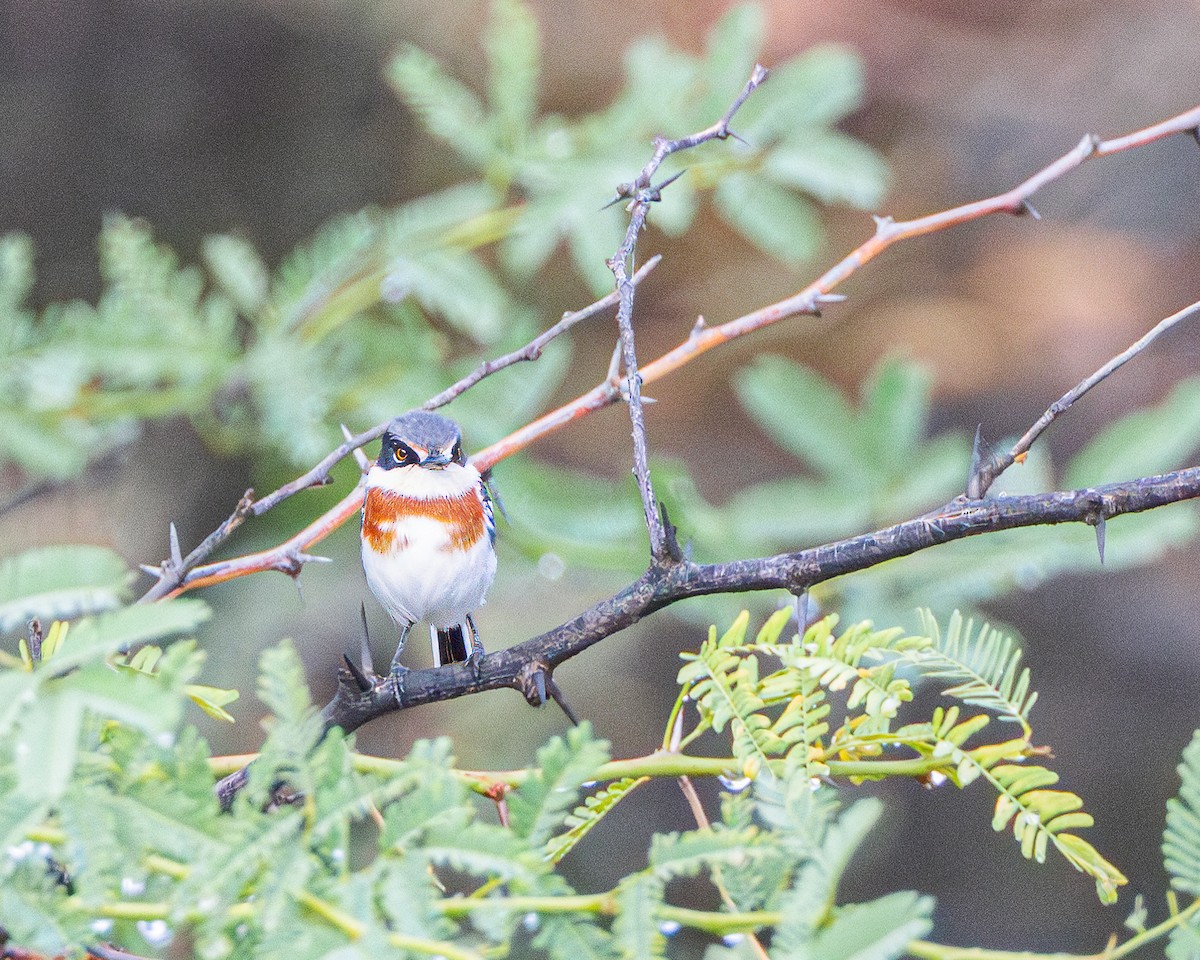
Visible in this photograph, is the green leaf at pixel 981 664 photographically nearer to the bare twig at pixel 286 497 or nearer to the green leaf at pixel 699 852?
the green leaf at pixel 699 852

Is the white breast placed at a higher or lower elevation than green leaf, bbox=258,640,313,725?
higher

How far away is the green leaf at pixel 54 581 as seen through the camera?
3.05ft

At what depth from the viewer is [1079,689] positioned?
4.88 meters

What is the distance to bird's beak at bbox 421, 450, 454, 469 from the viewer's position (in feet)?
7.97

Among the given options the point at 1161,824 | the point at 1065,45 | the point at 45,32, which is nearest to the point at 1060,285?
the point at 1065,45

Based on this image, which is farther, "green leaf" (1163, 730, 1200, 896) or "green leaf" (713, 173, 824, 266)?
"green leaf" (713, 173, 824, 266)

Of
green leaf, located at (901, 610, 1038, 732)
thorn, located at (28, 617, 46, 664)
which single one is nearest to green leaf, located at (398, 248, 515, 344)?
thorn, located at (28, 617, 46, 664)

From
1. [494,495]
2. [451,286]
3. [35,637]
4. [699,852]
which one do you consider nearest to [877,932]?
[699,852]

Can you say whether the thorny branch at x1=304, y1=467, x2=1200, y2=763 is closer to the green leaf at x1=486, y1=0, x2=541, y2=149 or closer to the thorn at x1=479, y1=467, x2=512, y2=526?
the thorn at x1=479, y1=467, x2=512, y2=526

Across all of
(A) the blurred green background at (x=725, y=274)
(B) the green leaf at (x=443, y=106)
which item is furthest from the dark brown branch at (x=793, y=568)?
(A) the blurred green background at (x=725, y=274)

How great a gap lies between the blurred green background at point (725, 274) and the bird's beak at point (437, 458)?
4.50 ft

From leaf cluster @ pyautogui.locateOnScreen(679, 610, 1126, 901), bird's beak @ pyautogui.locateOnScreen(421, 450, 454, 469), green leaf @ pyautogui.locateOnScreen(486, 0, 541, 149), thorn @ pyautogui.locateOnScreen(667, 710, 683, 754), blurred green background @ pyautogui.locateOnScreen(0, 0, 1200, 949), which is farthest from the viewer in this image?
blurred green background @ pyautogui.locateOnScreen(0, 0, 1200, 949)

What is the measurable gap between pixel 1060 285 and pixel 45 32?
4.25 metres

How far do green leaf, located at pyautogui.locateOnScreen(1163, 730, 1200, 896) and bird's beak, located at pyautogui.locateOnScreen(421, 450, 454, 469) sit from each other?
166 centimetres
